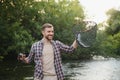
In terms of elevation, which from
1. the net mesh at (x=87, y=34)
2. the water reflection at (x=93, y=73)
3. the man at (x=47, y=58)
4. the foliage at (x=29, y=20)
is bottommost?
the water reflection at (x=93, y=73)

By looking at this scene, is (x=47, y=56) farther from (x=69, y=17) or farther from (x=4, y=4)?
(x=69, y=17)

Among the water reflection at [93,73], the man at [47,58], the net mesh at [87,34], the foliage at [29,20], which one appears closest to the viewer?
the man at [47,58]

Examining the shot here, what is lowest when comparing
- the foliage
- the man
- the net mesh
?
the foliage

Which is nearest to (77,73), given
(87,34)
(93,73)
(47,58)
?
(93,73)

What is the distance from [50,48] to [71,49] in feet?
1.30

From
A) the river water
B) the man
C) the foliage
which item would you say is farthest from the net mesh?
the foliage

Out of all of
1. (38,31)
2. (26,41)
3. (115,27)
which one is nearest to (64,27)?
(38,31)

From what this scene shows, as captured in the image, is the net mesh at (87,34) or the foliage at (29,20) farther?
the foliage at (29,20)

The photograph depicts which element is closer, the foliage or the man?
the man

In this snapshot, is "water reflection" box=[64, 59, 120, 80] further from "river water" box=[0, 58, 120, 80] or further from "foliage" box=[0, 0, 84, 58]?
"foliage" box=[0, 0, 84, 58]

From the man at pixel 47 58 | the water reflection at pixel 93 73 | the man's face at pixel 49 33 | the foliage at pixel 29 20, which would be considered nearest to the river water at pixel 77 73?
the water reflection at pixel 93 73

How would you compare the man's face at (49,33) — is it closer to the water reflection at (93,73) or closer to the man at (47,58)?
the man at (47,58)

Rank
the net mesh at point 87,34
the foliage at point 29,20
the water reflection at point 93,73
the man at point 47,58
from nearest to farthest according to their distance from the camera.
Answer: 1. the man at point 47,58
2. the net mesh at point 87,34
3. the water reflection at point 93,73
4. the foliage at point 29,20

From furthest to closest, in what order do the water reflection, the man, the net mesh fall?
1. the water reflection
2. the net mesh
3. the man
